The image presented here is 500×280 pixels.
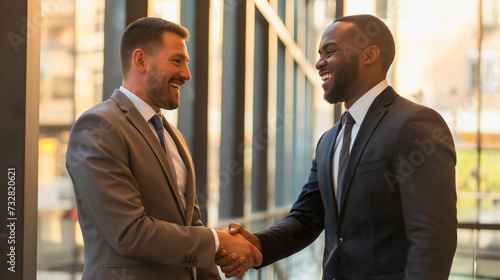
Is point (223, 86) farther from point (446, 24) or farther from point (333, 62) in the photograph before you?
point (446, 24)

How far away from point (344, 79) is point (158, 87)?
2.59ft

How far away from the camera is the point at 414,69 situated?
12.4m

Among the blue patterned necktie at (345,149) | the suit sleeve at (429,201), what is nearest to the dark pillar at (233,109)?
the blue patterned necktie at (345,149)

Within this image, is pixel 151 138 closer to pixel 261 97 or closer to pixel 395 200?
pixel 395 200

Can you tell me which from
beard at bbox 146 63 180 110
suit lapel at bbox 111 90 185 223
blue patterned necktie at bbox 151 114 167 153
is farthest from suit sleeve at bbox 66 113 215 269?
beard at bbox 146 63 180 110

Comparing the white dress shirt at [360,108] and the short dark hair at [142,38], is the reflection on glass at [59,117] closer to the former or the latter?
the short dark hair at [142,38]

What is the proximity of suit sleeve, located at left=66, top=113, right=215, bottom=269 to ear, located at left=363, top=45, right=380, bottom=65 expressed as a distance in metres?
0.97

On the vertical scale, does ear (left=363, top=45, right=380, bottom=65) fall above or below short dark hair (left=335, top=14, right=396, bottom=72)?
below

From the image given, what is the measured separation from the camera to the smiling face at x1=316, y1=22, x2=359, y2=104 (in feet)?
7.28

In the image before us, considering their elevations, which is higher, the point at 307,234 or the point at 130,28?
the point at 130,28

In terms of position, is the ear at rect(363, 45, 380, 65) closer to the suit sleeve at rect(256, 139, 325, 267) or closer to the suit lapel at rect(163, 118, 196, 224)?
the suit sleeve at rect(256, 139, 325, 267)

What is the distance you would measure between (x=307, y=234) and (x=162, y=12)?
105 inches

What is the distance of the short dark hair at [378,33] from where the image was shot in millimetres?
2191

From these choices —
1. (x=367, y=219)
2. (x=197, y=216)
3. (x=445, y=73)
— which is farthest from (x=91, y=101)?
(x=445, y=73)
